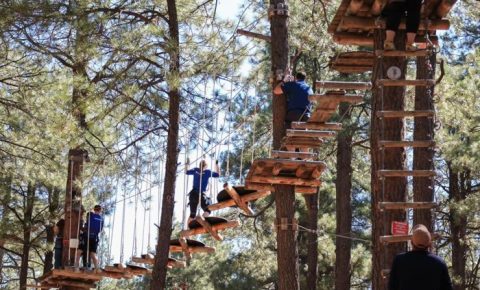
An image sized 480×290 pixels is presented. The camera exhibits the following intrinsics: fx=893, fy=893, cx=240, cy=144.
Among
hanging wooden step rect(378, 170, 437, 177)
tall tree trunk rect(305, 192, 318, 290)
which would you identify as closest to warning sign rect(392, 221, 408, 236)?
hanging wooden step rect(378, 170, 437, 177)

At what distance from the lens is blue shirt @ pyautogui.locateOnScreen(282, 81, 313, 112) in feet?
36.7

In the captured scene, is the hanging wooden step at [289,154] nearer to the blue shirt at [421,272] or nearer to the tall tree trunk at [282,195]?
the tall tree trunk at [282,195]

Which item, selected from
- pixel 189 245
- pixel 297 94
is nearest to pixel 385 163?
pixel 297 94

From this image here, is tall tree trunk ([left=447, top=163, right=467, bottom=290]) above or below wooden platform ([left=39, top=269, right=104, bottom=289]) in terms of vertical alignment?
above

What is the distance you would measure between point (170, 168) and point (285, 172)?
2.87 meters

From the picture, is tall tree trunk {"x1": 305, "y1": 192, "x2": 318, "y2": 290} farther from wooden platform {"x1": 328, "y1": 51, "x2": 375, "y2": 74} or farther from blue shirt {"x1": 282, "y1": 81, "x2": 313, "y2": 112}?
wooden platform {"x1": 328, "y1": 51, "x2": 375, "y2": 74}

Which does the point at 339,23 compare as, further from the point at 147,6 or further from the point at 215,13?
the point at 147,6

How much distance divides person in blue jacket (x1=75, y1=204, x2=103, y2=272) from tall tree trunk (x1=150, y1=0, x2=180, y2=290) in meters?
1.31

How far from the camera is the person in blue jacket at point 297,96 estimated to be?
11.2 m

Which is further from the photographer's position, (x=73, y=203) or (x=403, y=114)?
(x=73, y=203)

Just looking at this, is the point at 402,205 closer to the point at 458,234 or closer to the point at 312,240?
the point at 312,240

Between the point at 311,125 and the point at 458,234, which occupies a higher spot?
the point at 311,125

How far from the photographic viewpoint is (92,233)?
14.4m

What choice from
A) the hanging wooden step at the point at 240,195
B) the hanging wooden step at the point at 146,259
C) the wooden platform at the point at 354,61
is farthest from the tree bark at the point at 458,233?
the wooden platform at the point at 354,61
